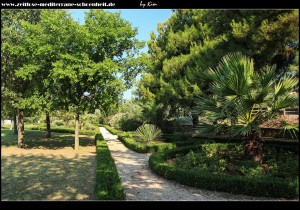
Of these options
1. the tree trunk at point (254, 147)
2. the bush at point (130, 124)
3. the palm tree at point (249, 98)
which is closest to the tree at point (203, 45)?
the palm tree at point (249, 98)

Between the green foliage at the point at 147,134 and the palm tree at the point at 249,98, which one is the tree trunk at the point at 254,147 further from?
the green foliage at the point at 147,134

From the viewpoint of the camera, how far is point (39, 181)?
6406 millimetres

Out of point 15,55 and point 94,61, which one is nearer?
point 15,55

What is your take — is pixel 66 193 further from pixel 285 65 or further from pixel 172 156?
pixel 285 65

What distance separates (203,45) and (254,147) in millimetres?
12434

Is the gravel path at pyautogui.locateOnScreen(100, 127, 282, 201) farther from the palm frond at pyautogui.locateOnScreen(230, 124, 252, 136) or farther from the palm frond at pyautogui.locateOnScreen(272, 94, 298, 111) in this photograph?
the palm frond at pyautogui.locateOnScreen(272, 94, 298, 111)

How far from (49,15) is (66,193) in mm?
7110

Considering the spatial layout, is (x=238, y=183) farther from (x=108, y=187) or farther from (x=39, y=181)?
(x=39, y=181)

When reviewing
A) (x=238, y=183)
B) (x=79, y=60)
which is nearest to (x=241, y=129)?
(x=238, y=183)

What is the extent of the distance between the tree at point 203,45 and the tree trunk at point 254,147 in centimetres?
341

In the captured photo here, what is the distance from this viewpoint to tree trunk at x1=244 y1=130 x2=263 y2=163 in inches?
366

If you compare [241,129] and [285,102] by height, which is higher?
[285,102]

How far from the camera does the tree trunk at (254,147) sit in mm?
9289

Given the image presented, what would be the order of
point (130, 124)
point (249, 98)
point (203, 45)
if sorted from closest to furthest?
point (249, 98) → point (203, 45) → point (130, 124)
